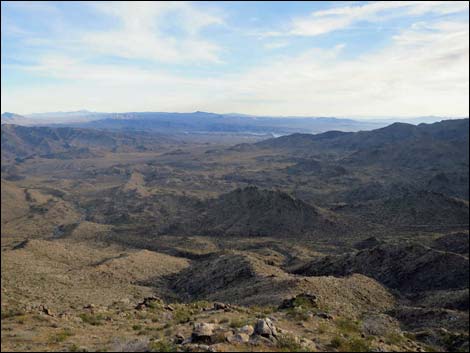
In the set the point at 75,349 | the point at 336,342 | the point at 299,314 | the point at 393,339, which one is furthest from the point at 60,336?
the point at 393,339

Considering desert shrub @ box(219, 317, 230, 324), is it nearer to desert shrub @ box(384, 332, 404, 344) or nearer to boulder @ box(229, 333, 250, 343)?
boulder @ box(229, 333, 250, 343)

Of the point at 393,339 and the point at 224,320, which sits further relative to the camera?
the point at 224,320

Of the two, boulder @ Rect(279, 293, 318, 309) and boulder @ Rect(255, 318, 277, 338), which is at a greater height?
boulder @ Rect(255, 318, 277, 338)

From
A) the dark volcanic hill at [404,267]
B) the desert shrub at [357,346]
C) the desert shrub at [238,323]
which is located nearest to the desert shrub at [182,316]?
the desert shrub at [238,323]

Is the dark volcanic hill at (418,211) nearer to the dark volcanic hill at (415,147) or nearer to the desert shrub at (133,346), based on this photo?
A: the dark volcanic hill at (415,147)

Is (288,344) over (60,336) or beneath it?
over

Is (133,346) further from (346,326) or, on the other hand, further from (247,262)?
(247,262)

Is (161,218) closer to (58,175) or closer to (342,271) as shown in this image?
(342,271)

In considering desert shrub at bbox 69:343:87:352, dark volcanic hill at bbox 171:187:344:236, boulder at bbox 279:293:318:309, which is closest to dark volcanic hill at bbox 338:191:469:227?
dark volcanic hill at bbox 171:187:344:236

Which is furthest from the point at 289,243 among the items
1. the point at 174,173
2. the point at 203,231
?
the point at 174,173
